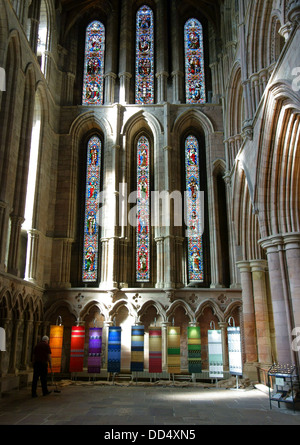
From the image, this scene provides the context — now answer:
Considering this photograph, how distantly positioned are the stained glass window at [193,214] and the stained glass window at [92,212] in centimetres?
347

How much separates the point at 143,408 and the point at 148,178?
9599mm

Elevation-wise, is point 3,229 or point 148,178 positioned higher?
point 148,178

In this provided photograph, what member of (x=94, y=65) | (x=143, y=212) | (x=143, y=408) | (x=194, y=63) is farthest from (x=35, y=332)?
(x=194, y=63)

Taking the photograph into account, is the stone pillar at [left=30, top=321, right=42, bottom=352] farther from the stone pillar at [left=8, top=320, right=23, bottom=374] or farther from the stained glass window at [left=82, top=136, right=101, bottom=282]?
the stained glass window at [left=82, top=136, right=101, bottom=282]

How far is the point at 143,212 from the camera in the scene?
15.3m

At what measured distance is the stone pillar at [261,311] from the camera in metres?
11.5

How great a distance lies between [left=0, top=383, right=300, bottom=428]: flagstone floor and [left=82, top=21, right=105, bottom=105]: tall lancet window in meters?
11.6

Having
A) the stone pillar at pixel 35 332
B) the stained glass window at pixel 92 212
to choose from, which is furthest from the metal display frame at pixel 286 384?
the stained glass window at pixel 92 212

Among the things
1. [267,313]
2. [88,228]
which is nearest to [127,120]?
[88,228]

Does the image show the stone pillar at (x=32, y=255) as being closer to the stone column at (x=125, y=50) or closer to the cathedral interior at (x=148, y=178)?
the cathedral interior at (x=148, y=178)

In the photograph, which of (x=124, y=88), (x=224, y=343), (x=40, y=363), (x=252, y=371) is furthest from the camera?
(x=124, y=88)

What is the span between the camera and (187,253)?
1490cm

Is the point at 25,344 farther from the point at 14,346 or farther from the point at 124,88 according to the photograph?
the point at 124,88

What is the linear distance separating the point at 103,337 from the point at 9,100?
7.96 m
